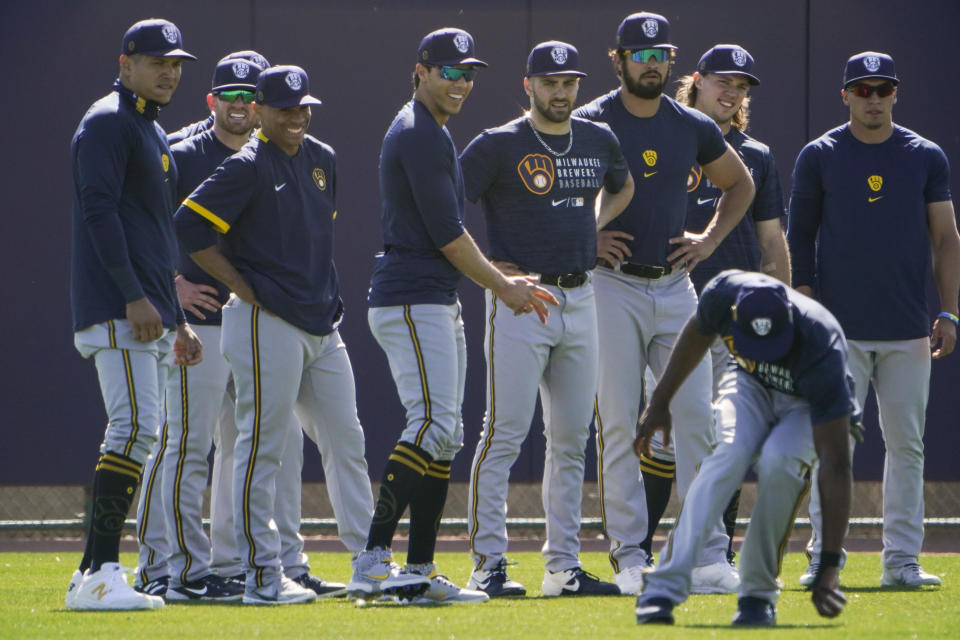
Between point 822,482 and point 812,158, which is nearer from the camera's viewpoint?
point 822,482

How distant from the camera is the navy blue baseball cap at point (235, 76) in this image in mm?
6367

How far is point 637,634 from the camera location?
440cm

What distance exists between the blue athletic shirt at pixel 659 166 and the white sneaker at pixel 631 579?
126 cm

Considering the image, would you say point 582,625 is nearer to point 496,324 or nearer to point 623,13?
point 496,324

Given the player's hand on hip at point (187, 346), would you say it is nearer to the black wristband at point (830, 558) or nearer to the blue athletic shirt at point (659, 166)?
the blue athletic shirt at point (659, 166)

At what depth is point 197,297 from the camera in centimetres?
625

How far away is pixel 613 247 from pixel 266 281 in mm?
1495

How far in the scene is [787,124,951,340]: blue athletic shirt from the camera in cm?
643

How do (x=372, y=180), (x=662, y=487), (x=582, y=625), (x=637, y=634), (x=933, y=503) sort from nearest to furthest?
(x=637, y=634)
(x=582, y=625)
(x=662, y=487)
(x=372, y=180)
(x=933, y=503)

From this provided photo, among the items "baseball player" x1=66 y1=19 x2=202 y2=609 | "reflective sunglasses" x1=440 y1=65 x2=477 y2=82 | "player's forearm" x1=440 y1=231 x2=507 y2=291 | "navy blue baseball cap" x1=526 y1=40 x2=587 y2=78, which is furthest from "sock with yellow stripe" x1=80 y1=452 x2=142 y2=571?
"navy blue baseball cap" x1=526 y1=40 x2=587 y2=78

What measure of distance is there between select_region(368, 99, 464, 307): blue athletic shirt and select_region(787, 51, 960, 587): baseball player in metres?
1.88

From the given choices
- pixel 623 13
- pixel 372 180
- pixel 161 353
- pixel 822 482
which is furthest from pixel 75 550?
pixel 822 482

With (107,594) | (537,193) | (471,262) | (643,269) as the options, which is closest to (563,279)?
(537,193)

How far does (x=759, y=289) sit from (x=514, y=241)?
5.39 feet
